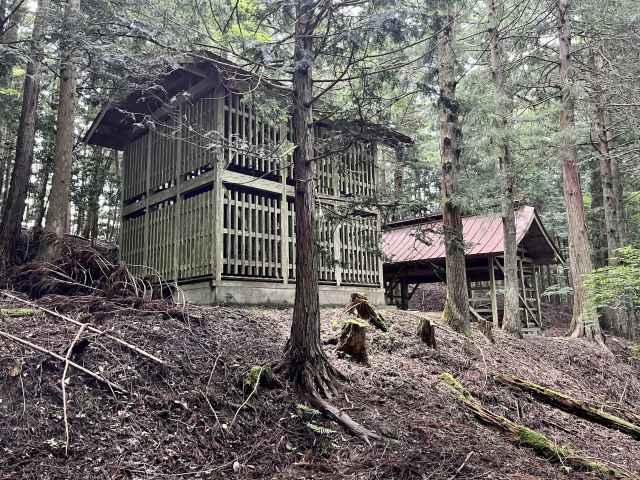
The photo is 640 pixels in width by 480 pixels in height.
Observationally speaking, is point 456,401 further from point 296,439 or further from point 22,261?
point 22,261

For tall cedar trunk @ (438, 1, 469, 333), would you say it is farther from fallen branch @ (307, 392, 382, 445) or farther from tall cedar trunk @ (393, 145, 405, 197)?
fallen branch @ (307, 392, 382, 445)

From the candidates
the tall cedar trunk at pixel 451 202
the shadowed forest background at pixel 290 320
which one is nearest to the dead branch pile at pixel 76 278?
the shadowed forest background at pixel 290 320

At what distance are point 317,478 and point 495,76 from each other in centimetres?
1169

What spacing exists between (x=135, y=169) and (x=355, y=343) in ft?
27.9

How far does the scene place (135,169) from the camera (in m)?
11.9

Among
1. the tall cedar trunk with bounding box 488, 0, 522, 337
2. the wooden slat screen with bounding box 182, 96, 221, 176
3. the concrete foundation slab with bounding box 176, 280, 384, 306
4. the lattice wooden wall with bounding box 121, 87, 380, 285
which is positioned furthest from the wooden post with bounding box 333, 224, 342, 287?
the tall cedar trunk with bounding box 488, 0, 522, 337

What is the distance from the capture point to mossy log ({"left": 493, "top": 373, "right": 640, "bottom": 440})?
638 cm

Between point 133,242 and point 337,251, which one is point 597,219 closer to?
point 337,251

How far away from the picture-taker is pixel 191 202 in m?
9.48

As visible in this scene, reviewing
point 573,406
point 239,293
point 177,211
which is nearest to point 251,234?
point 239,293

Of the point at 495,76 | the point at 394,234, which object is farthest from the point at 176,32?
the point at 394,234

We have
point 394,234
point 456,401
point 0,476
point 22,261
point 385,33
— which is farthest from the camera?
point 394,234

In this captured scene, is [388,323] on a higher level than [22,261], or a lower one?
lower

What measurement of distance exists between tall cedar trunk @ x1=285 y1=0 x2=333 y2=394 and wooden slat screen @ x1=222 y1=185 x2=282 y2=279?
3872mm
